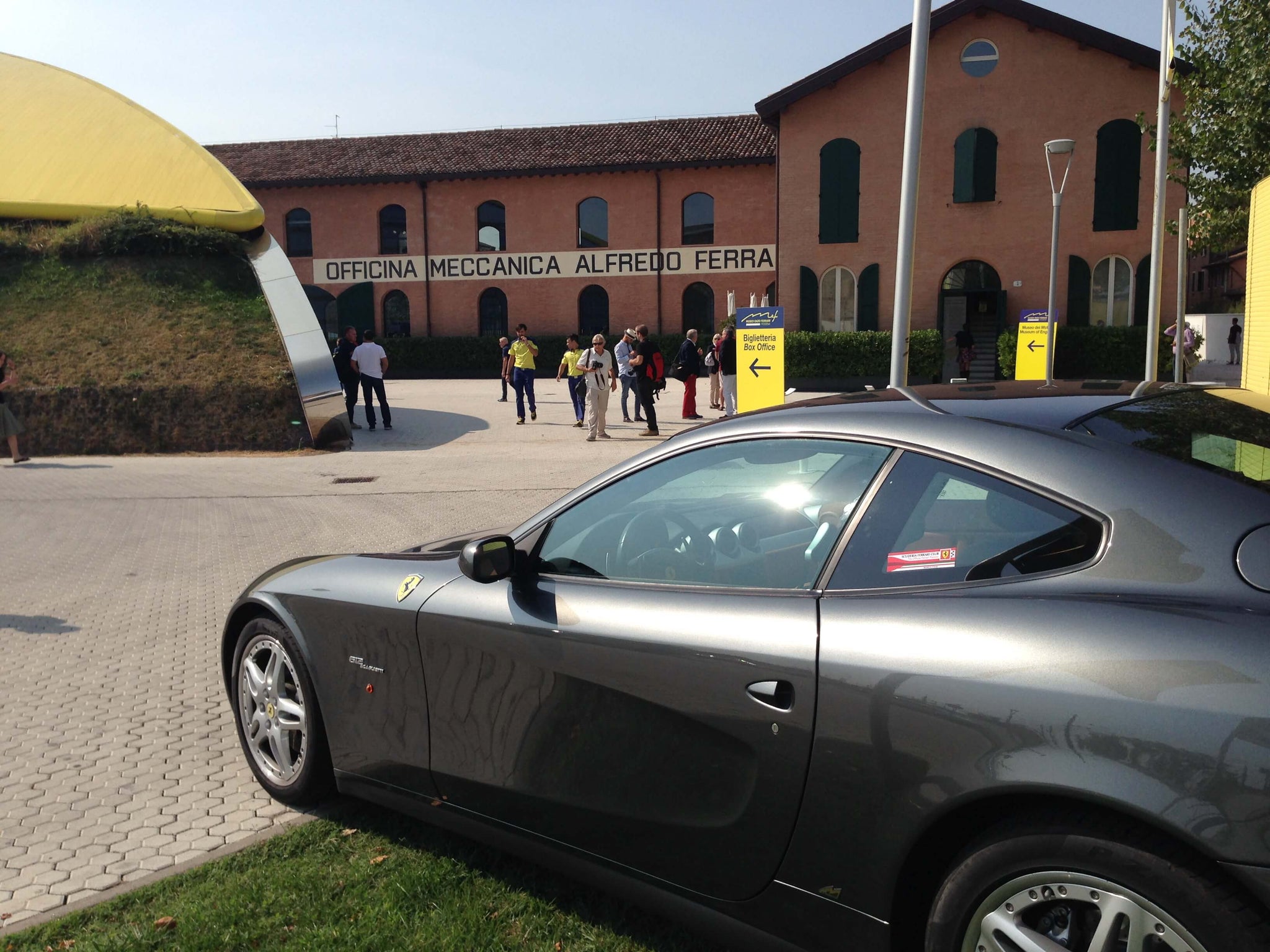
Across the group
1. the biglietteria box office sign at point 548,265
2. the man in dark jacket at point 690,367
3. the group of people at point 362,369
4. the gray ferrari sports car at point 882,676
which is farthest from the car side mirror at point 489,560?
the biglietteria box office sign at point 548,265

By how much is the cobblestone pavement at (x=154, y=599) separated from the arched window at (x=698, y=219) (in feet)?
71.0

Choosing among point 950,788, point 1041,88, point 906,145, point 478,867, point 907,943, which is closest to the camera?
point 950,788

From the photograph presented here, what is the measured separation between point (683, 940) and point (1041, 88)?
1215 inches

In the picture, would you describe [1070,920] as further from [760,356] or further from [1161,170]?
[1161,170]

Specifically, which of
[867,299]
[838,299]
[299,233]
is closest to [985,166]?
[867,299]

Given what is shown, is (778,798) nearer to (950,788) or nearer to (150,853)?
(950,788)

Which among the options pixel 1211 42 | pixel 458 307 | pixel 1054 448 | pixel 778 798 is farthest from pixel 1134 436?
pixel 458 307

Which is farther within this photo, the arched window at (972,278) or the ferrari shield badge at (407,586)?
the arched window at (972,278)

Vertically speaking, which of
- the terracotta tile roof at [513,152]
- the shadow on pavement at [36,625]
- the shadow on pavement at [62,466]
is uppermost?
the terracotta tile roof at [513,152]

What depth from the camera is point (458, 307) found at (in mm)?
40469

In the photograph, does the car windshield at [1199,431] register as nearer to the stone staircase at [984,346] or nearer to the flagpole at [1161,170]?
the flagpole at [1161,170]

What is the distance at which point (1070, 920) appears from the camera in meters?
2.02

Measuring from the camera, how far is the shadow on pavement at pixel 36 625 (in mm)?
6707

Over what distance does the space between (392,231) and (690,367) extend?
24648 millimetres
